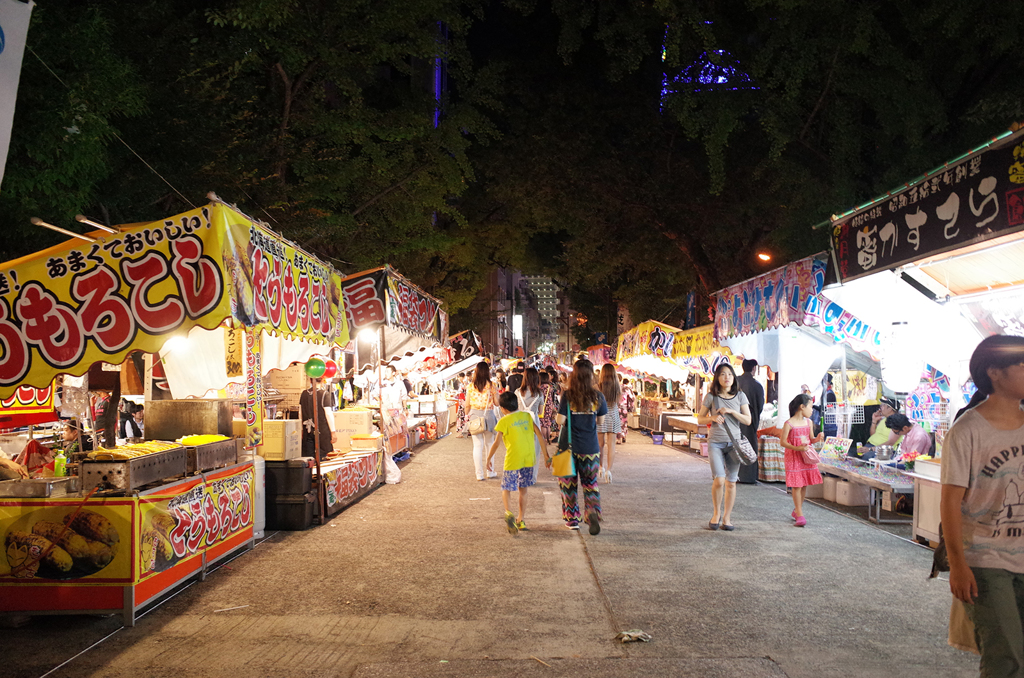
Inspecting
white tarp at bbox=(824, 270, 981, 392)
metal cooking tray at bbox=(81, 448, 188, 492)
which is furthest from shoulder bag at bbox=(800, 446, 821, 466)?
metal cooking tray at bbox=(81, 448, 188, 492)

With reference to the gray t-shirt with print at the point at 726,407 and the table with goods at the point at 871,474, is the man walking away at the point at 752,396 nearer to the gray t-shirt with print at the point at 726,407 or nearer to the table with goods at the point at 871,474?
the table with goods at the point at 871,474

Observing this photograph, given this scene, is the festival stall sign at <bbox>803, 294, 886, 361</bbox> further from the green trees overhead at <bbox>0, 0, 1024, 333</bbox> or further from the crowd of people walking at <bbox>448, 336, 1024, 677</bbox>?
the green trees overhead at <bbox>0, 0, 1024, 333</bbox>

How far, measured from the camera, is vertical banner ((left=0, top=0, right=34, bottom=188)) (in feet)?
11.6

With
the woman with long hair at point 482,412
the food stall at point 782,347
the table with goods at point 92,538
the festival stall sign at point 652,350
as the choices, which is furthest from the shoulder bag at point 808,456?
the festival stall sign at point 652,350

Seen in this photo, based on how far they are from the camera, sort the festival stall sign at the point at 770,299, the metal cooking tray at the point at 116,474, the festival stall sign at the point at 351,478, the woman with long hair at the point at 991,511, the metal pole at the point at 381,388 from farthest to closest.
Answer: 1. the metal pole at the point at 381,388
2. the festival stall sign at the point at 770,299
3. the festival stall sign at the point at 351,478
4. the metal cooking tray at the point at 116,474
5. the woman with long hair at the point at 991,511

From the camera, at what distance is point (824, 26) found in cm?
1316

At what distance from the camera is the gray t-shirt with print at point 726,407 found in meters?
8.41

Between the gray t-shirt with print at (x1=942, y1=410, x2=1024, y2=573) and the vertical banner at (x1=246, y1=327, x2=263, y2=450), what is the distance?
22.8 feet

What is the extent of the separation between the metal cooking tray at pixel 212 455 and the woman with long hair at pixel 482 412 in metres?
5.48

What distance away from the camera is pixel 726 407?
860 centimetres

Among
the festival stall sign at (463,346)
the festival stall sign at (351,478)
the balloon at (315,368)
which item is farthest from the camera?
the festival stall sign at (463,346)

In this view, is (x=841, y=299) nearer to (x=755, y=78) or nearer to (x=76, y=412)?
(x=755, y=78)

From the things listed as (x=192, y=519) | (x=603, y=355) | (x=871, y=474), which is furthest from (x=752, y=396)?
(x=603, y=355)

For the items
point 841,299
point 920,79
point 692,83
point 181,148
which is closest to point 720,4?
point 692,83
